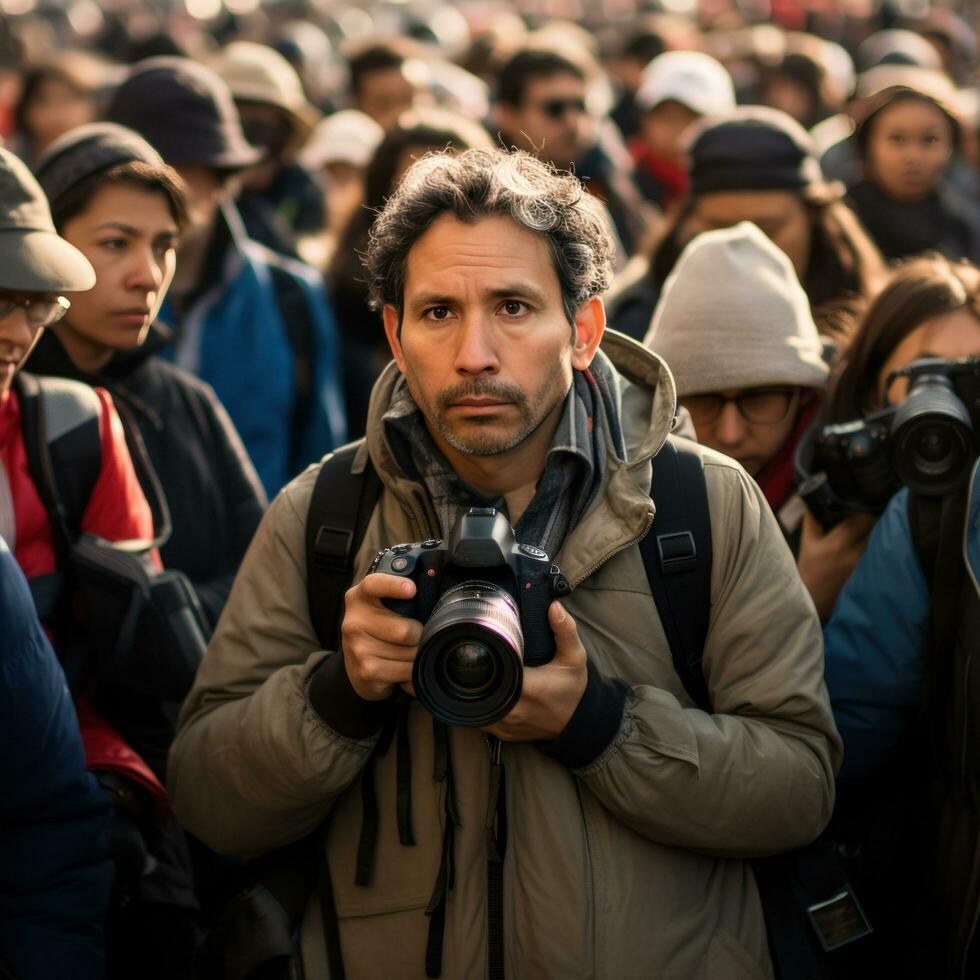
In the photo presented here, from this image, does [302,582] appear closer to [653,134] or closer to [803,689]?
[803,689]

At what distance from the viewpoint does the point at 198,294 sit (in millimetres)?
5047

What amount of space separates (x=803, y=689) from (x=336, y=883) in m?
0.91

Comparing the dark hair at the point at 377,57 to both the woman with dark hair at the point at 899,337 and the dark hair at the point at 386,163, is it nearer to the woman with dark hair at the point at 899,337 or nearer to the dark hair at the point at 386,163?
the dark hair at the point at 386,163

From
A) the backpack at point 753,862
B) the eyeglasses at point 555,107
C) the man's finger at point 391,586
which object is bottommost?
the backpack at point 753,862

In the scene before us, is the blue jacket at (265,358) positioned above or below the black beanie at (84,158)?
below

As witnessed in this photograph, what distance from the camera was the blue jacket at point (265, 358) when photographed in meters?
5.02

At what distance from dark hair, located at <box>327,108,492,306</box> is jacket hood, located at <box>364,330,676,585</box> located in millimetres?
2569

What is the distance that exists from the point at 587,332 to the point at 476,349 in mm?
292

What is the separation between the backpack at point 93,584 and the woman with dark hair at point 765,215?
2179mm

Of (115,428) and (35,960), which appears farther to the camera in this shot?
(115,428)

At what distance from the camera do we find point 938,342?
3.67 m

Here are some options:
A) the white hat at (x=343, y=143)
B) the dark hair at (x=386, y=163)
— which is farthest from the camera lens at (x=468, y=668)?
the white hat at (x=343, y=143)

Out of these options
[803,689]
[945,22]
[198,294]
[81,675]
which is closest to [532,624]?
[803,689]

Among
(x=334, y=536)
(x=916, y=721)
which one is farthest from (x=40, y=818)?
(x=916, y=721)
